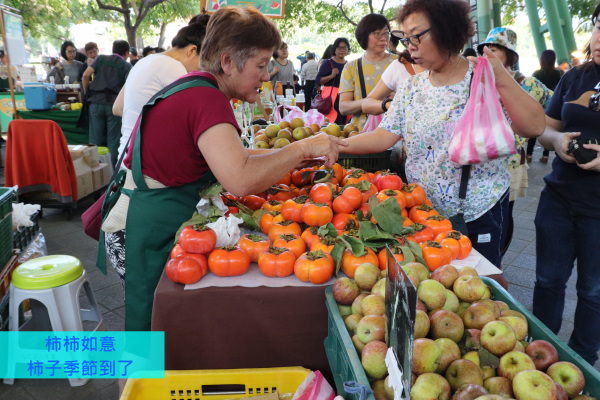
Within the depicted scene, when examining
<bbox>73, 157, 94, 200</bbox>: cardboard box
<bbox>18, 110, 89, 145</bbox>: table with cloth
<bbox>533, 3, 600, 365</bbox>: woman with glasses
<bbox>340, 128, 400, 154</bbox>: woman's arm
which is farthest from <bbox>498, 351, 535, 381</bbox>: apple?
<bbox>18, 110, 89, 145</bbox>: table with cloth

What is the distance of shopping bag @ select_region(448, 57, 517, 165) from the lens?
2010 millimetres

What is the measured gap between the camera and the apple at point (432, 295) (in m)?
1.36

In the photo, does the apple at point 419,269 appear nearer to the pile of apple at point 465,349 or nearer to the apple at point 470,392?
the pile of apple at point 465,349

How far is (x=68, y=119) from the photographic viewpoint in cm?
775

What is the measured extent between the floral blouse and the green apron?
3.83 feet

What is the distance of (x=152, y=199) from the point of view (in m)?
1.87

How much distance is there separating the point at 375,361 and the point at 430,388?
6.0 inches

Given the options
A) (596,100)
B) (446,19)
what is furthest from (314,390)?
(596,100)

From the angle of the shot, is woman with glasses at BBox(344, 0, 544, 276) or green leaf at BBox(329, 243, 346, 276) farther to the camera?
woman with glasses at BBox(344, 0, 544, 276)

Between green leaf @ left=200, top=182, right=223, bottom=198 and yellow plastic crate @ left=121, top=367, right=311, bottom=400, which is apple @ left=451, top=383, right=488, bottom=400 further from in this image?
green leaf @ left=200, top=182, right=223, bottom=198

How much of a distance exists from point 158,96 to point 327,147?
0.80 metres

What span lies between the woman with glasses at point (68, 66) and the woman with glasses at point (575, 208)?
10.4m

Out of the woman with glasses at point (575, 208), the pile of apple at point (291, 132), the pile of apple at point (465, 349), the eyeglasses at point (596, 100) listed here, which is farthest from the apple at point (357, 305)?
the pile of apple at point (291, 132)

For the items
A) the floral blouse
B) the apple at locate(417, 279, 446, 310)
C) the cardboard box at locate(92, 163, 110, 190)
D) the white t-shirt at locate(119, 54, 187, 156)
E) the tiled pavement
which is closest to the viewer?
the apple at locate(417, 279, 446, 310)
